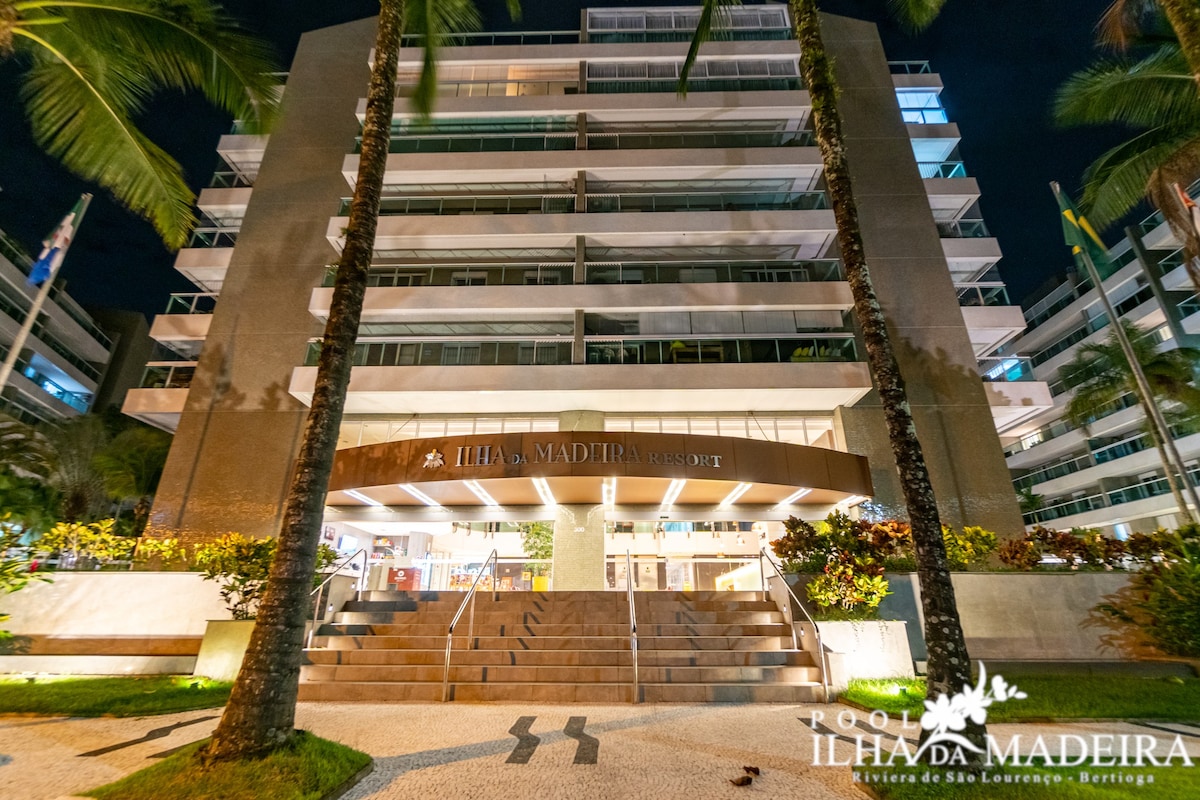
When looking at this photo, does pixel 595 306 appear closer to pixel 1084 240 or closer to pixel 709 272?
pixel 709 272

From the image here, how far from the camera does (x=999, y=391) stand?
55.8 feet

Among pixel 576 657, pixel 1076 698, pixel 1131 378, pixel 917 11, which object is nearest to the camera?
pixel 1076 698

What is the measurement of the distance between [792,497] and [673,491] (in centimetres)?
335

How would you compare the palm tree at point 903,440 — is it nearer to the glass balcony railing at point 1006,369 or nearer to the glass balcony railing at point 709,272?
the glass balcony railing at point 709,272

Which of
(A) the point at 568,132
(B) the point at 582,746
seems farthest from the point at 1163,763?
(A) the point at 568,132

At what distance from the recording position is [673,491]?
545 inches

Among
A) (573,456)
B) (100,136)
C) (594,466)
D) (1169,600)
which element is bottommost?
(1169,600)

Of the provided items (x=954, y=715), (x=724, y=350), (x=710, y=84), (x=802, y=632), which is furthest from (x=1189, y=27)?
(x=710, y=84)

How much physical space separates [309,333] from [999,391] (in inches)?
906

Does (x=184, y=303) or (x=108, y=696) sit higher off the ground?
(x=184, y=303)

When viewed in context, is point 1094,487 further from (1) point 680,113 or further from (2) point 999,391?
(1) point 680,113

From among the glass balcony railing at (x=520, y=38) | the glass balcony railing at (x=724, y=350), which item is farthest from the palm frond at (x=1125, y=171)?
the glass balcony railing at (x=520, y=38)

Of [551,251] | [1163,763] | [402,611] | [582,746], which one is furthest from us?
[551,251]

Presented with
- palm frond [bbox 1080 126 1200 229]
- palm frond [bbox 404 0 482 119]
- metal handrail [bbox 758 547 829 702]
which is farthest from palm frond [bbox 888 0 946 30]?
metal handrail [bbox 758 547 829 702]
